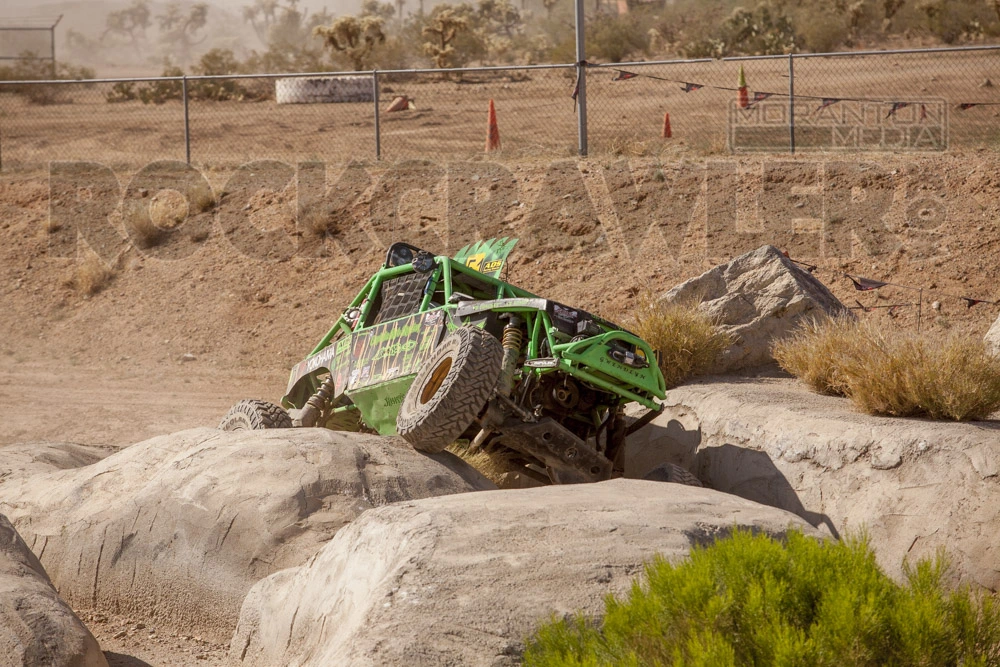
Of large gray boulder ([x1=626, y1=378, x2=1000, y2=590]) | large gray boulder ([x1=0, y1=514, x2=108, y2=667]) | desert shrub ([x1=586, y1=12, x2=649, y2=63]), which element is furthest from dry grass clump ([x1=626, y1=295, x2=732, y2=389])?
desert shrub ([x1=586, y1=12, x2=649, y2=63])

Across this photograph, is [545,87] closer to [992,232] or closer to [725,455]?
[992,232]

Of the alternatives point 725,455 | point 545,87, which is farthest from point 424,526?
point 545,87

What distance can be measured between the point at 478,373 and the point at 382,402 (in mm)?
1494

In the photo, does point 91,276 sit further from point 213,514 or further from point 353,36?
Answer: point 353,36

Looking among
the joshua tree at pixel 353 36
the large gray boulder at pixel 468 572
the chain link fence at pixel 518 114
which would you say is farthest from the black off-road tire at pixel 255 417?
the joshua tree at pixel 353 36

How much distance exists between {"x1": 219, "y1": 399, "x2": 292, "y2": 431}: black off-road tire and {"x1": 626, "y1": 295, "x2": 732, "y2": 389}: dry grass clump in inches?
129

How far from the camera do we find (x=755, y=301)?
32.7ft

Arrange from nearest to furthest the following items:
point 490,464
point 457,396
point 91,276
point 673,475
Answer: point 457,396, point 673,475, point 490,464, point 91,276

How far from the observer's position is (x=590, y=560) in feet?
14.9

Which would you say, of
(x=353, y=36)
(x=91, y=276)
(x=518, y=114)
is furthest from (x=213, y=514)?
(x=353, y=36)

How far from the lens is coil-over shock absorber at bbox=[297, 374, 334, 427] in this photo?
8.58 metres

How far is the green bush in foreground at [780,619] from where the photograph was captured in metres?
3.45

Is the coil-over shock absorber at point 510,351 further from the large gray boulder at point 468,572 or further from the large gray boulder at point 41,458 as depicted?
the large gray boulder at point 41,458

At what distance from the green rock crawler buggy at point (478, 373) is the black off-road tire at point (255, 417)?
0.4 inches
